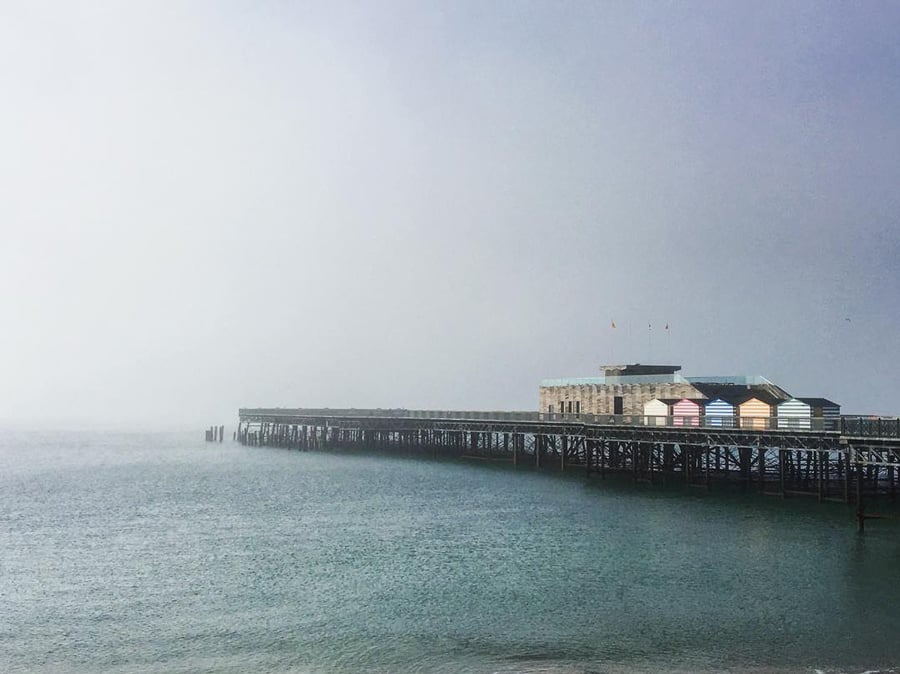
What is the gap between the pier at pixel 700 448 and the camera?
42.3m

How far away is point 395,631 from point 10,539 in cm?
2339

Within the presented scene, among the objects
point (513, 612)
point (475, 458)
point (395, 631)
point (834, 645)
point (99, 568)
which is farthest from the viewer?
point (475, 458)

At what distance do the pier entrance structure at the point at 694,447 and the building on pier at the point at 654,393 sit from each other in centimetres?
333

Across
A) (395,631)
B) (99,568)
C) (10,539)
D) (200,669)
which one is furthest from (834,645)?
(10,539)

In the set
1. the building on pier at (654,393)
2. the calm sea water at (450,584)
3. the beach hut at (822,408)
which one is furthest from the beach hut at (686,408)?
the calm sea water at (450,584)

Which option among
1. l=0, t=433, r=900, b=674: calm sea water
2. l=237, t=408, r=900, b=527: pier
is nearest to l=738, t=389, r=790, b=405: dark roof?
l=237, t=408, r=900, b=527: pier

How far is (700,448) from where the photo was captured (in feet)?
189

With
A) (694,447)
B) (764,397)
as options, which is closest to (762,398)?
(764,397)

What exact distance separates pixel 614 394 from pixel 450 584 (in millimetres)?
44240

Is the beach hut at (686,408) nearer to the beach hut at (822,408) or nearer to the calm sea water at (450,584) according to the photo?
the beach hut at (822,408)

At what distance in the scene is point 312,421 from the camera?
341 feet

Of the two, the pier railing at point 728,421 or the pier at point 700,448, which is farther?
the pier at point 700,448

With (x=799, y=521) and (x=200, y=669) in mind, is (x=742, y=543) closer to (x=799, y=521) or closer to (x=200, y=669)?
(x=799, y=521)

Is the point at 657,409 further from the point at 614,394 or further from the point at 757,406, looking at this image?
the point at 757,406
